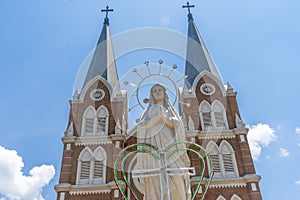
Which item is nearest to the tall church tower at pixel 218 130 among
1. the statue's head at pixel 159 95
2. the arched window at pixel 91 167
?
the arched window at pixel 91 167

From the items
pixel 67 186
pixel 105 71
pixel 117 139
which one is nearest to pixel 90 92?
pixel 105 71

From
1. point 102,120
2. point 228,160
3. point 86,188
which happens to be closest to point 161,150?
point 86,188

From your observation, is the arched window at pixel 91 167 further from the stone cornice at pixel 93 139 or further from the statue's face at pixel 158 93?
the statue's face at pixel 158 93

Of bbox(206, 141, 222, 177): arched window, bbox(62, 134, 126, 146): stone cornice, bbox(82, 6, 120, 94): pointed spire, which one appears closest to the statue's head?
bbox(206, 141, 222, 177): arched window

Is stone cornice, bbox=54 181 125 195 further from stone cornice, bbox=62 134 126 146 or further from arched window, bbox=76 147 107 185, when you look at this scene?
stone cornice, bbox=62 134 126 146

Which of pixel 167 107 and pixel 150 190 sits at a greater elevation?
pixel 167 107

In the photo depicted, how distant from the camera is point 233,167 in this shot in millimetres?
16844

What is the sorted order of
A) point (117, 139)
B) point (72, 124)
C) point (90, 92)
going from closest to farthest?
point (117, 139) → point (72, 124) → point (90, 92)

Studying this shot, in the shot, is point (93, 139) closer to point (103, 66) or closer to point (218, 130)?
point (103, 66)

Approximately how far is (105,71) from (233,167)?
11.6 metres

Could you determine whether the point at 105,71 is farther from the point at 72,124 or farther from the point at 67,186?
the point at 67,186

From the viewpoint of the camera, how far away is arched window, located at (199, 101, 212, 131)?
19.0m

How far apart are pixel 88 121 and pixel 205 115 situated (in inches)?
303

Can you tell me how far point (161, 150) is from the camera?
4.99 m
